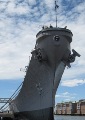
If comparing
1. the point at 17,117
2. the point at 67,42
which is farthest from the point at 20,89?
the point at 67,42

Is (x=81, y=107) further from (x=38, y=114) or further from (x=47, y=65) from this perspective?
(x=47, y=65)

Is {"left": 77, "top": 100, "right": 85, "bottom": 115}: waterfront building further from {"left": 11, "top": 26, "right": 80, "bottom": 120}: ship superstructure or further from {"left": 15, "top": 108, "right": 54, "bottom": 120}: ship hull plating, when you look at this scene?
{"left": 11, "top": 26, "right": 80, "bottom": 120}: ship superstructure

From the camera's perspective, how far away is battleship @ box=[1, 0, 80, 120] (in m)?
30.6

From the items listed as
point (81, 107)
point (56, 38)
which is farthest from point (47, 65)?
point (81, 107)

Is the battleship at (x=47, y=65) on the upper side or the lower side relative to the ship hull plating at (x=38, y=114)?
upper

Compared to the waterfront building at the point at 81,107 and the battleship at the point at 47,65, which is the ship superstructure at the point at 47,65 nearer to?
the battleship at the point at 47,65

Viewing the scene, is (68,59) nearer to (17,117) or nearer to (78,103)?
(17,117)

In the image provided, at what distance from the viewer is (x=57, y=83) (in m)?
32.3

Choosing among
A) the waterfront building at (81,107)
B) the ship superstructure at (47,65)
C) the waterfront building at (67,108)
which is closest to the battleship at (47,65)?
the ship superstructure at (47,65)

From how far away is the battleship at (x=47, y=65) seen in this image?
100ft

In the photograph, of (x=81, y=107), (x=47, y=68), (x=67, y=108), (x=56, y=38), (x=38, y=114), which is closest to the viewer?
(x=56, y=38)

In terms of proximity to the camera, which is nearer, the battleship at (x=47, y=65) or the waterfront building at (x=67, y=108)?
the battleship at (x=47, y=65)

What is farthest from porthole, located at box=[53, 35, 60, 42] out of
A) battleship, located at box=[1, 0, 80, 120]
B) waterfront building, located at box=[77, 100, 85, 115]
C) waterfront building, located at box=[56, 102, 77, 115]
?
waterfront building, located at box=[56, 102, 77, 115]

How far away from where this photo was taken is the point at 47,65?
31.8 meters
